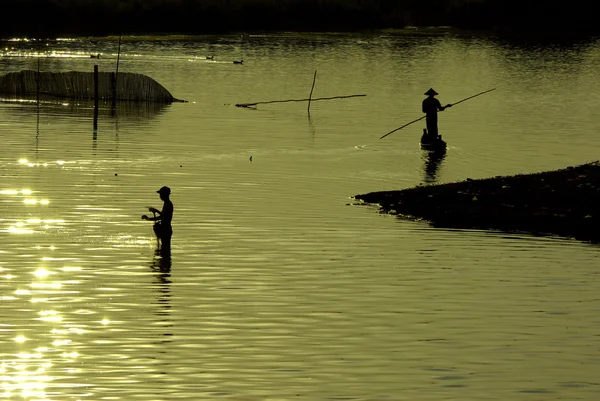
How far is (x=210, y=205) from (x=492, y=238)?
789 centimetres

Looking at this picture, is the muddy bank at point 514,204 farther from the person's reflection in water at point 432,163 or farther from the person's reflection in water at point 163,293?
the person's reflection in water at point 163,293

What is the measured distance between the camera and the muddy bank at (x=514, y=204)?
100 ft

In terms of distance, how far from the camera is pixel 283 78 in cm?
8606

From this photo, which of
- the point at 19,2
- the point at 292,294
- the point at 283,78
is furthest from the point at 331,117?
the point at 19,2

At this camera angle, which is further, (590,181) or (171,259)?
(590,181)

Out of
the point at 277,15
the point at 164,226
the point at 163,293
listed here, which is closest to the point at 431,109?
the point at 164,226

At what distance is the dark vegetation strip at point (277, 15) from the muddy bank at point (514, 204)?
83.6 meters

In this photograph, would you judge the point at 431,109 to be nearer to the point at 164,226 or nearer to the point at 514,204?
the point at 514,204

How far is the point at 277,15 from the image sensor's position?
127m

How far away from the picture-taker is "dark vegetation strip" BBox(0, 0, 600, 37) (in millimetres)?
115375

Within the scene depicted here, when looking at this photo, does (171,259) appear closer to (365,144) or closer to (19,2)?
(365,144)

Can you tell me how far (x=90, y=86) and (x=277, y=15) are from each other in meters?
65.1

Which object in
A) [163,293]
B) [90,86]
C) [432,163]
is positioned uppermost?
[90,86]

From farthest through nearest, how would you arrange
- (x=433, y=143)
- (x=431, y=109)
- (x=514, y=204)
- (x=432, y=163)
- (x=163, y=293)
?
(x=433, y=143)
(x=432, y=163)
(x=431, y=109)
(x=514, y=204)
(x=163, y=293)
